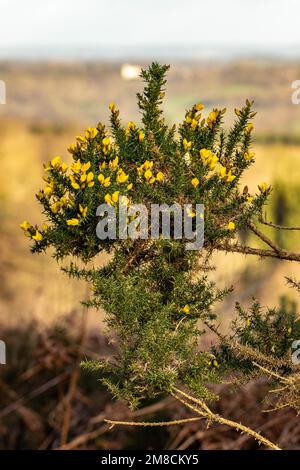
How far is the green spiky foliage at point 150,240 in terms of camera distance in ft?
7.97

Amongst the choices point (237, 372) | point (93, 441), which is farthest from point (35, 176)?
point (237, 372)

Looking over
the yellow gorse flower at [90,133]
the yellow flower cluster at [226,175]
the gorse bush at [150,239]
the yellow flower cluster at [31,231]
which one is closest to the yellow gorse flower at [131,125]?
the gorse bush at [150,239]

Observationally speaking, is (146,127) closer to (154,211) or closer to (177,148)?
(177,148)

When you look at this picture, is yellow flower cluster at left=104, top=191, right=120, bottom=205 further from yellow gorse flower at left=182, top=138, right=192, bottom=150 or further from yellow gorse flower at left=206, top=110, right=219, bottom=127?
yellow gorse flower at left=206, top=110, right=219, bottom=127

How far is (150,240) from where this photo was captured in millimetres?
2482

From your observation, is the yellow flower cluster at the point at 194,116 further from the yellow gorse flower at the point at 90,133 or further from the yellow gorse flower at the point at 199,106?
the yellow gorse flower at the point at 90,133

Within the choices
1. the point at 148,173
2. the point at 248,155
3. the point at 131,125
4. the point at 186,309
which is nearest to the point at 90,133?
the point at 131,125

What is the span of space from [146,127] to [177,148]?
15 centimetres

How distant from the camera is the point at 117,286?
241cm

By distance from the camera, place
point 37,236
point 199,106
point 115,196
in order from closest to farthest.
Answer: point 115,196
point 37,236
point 199,106

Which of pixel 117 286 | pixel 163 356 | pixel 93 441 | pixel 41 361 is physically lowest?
pixel 93 441

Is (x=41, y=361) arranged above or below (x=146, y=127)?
below

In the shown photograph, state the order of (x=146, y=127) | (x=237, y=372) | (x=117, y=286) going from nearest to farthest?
(x=117, y=286)
(x=146, y=127)
(x=237, y=372)

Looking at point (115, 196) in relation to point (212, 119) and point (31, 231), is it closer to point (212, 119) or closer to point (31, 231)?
point (31, 231)
